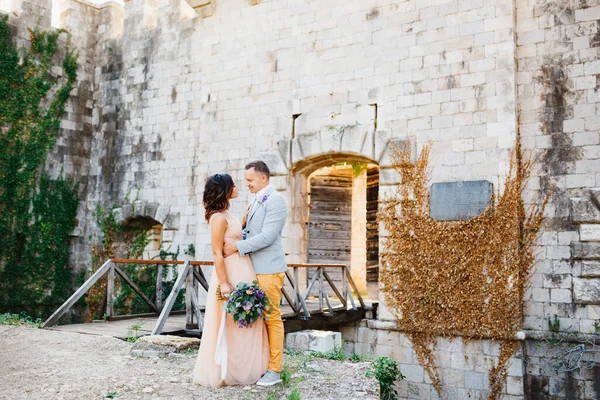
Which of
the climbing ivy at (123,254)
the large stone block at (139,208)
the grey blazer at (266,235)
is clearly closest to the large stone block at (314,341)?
the grey blazer at (266,235)

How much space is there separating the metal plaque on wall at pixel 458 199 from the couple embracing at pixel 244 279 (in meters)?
3.98

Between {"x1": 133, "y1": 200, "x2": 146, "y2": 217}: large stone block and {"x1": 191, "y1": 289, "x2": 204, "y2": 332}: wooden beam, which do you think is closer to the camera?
{"x1": 191, "y1": 289, "x2": 204, "y2": 332}: wooden beam

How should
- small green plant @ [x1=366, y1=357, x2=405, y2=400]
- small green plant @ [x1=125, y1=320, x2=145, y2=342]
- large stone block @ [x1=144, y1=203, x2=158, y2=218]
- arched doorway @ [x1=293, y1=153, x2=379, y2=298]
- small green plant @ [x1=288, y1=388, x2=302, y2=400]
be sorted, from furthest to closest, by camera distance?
arched doorway @ [x1=293, y1=153, x2=379, y2=298] → large stone block @ [x1=144, y1=203, x2=158, y2=218] → small green plant @ [x1=125, y1=320, x2=145, y2=342] → small green plant @ [x1=366, y1=357, x2=405, y2=400] → small green plant @ [x1=288, y1=388, x2=302, y2=400]

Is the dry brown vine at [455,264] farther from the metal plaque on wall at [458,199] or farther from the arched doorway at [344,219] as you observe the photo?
the arched doorway at [344,219]

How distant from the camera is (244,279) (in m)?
3.90

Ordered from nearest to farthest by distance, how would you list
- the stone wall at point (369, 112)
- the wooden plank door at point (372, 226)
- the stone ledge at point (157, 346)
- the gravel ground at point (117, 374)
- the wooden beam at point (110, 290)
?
the gravel ground at point (117, 374), the stone ledge at point (157, 346), the wooden beam at point (110, 290), the stone wall at point (369, 112), the wooden plank door at point (372, 226)

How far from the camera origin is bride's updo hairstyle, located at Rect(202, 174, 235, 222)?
389cm

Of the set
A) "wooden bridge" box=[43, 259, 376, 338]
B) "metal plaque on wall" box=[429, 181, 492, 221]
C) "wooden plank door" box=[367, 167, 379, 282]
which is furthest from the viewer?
"wooden plank door" box=[367, 167, 379, 282]

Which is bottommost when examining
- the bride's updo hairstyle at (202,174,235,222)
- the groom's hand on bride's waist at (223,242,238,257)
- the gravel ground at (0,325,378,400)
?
the gravel ground at (0,325,378,400)

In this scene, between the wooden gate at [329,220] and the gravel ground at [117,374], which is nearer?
the gravel ground at [117,374]

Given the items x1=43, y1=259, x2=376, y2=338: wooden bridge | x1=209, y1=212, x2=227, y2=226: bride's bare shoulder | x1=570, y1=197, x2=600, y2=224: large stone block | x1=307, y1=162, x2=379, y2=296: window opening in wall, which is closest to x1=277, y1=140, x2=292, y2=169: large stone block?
x1=43, y1=259, x2=376, y2=338: wooden bridge

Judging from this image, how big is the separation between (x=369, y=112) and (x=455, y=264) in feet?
8.18

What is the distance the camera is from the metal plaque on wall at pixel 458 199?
716cm

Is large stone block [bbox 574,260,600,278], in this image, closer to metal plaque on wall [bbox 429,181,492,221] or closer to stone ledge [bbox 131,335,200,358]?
metal plaque on wall [bbox 429,181,492,221]
